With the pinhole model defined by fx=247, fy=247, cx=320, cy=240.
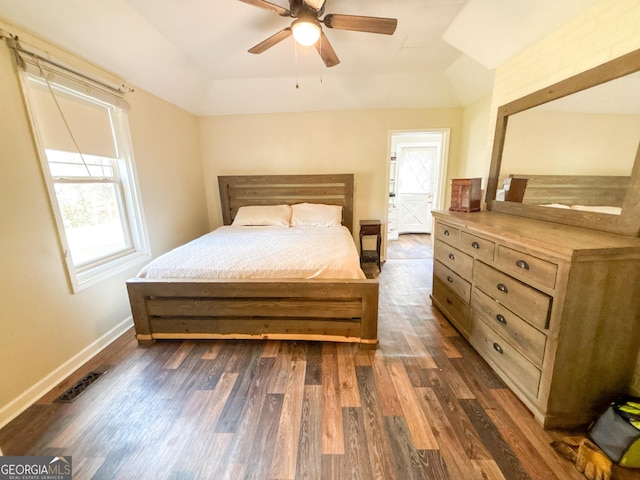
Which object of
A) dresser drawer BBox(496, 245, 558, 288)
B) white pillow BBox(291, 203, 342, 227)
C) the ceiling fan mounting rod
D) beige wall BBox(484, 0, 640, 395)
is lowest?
dresser drawer BBox(496, 245, 558, 288)

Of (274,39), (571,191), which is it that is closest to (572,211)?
(571,191)

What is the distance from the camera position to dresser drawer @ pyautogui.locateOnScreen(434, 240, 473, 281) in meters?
1.85

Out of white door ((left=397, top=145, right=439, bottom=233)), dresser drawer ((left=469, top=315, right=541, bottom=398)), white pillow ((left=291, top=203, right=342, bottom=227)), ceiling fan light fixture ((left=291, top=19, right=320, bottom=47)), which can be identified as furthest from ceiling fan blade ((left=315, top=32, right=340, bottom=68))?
white door ((left=397, top=145, right=439, bottom=233))

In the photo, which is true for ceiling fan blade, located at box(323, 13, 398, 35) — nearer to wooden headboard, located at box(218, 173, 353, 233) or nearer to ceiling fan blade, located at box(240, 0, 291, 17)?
ceiling fan blade, located at box(240, 0, 291, 17)

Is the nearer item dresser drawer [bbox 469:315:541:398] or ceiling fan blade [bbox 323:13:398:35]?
dresser drawer [bbox 469:315:541:398]

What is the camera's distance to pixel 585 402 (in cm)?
124

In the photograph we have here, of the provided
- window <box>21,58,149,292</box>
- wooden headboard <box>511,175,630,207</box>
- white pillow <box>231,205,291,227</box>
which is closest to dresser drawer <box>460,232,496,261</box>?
wooden headboard <box>511,175,630,207</box>

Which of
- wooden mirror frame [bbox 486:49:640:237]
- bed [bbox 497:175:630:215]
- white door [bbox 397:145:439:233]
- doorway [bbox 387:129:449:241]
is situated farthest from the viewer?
white door [bbox 397:145:439:233]

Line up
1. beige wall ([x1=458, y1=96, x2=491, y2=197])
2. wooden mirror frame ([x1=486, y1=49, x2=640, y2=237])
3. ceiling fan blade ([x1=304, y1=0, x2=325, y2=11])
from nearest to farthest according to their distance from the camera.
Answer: wooden mirror frame ([x1=486, y1=49, x2=640, y2=237]) → ceiling fan blade ([x1=304, y1=0, x2=325, y2=11]) → beige wall ([x1=458, y1=96, x2=491, y2=197])

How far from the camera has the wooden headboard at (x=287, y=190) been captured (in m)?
3.61

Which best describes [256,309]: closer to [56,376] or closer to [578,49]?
[56,376]

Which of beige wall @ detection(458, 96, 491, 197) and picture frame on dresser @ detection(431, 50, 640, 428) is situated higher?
beige wall @ detection(458, 96, 491, 197)

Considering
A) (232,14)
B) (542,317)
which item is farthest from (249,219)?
(542,317)

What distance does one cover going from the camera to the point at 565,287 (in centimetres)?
111
